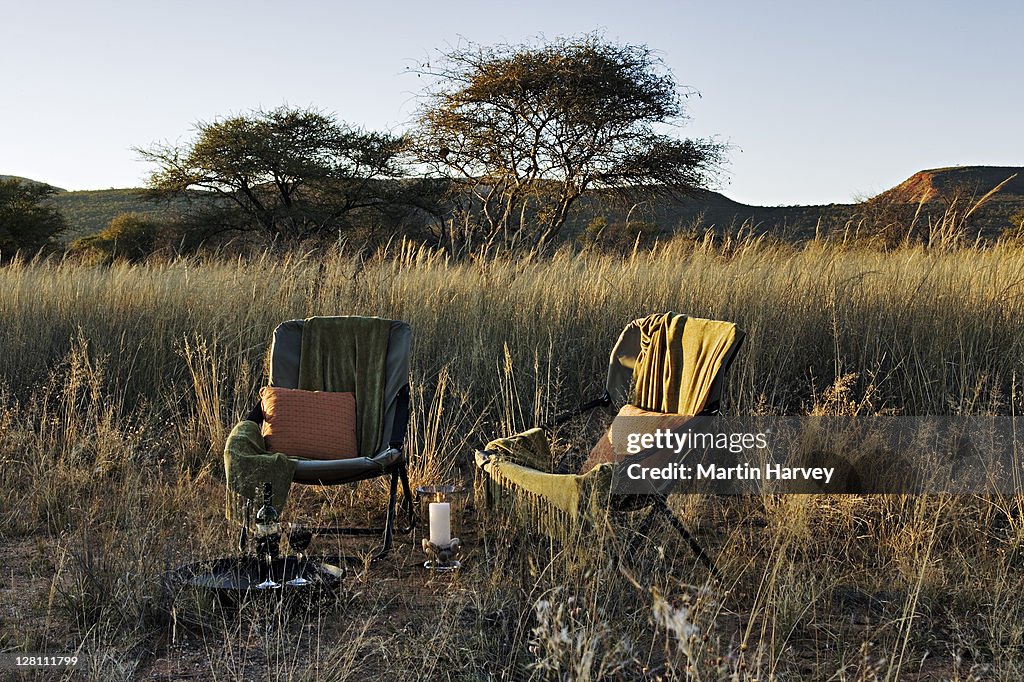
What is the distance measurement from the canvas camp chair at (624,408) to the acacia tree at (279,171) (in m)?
14.0

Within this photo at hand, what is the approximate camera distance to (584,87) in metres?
13.5

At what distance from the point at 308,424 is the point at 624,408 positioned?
127cm

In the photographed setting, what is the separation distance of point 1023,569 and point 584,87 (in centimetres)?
1129

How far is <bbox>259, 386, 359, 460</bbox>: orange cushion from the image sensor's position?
12.3 ft

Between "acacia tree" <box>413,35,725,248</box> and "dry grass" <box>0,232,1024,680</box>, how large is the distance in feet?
25.5

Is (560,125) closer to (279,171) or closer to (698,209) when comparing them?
(279,171)

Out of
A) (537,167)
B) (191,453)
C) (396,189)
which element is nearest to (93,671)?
(191,453)

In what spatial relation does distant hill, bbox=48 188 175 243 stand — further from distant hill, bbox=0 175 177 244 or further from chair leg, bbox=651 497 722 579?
chair leg, bbox=651 497 722 579

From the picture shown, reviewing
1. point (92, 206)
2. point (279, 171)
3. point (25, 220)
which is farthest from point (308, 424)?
point (92, 206)

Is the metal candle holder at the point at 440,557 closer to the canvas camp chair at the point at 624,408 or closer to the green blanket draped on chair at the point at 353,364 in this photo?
the canvas camp chair at the point at 624,408

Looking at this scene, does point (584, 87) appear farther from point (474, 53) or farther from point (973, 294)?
point (973, 294)

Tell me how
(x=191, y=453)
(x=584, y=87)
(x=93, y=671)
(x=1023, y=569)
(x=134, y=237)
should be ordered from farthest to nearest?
(x=134, y=237), (x=584, y=87), (x=191, y=453), (x=1023, y=569), (x=93, y=671)

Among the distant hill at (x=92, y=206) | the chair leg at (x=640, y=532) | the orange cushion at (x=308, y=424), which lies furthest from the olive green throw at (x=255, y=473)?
the distant hill at (x=92, y=206)

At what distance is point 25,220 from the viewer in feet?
60.1
